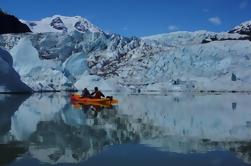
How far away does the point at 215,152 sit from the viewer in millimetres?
8664

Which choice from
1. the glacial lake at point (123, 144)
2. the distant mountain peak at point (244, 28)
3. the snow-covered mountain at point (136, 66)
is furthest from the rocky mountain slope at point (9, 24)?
the glacial lake at point (123, 144)

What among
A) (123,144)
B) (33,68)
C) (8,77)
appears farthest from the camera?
(33,68)

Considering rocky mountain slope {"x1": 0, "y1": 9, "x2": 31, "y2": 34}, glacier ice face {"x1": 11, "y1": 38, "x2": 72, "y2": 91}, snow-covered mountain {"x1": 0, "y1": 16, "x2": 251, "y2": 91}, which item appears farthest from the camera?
rocky mountain slope {"x1": 0, "y1": 9, "x2": 31, "y2": 34}

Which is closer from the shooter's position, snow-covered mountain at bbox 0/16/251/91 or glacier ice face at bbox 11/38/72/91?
glacier ice face at bbox 11/38/72/91

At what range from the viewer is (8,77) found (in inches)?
1510

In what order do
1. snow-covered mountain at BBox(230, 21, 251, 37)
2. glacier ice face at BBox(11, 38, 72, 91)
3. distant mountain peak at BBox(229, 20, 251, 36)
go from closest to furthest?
glacier ice face at BBox(11, 38, 72, 91), distant mountain peak at BBox(229, 20, 251, 36), snow-covered mountain at BBox(230, 21, 251, 37)

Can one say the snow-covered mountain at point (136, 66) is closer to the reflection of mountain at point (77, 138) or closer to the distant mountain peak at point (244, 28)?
the reflection of mountain at point (77, 138)

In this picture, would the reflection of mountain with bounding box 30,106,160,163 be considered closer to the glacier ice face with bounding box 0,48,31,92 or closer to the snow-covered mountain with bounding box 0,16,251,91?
the glacier ice face with bounding box 0,48,31,92

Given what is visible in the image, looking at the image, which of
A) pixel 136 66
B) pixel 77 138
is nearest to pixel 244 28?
pixel 136 66

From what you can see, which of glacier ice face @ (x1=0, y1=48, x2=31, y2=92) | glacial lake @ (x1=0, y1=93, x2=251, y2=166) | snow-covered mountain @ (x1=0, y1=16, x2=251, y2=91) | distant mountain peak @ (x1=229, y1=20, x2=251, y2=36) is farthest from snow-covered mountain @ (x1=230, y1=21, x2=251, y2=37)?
glacial lake @ (x1=0, y1=93, x2=251, y2=166)

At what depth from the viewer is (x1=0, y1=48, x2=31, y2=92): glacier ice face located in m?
37.2

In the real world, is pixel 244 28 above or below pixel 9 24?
above

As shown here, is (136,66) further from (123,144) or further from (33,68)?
(123,144)

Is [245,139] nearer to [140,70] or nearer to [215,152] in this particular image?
[215,152]
